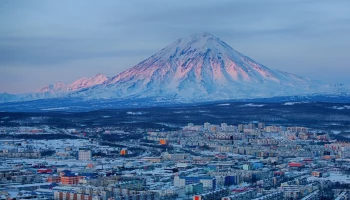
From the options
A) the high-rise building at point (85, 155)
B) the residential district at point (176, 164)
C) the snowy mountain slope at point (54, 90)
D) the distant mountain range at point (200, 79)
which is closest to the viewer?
the residential district at point (176, 164)

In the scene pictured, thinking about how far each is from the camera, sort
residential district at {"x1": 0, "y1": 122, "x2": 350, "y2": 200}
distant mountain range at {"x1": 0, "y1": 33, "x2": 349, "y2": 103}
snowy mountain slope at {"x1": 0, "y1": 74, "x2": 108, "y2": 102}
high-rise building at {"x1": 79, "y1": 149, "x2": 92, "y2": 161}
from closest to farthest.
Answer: residential district at {"x1": 0, "y1": 122, "x2": 350, "y2": 200}, high-rise building at {"x1": 79, "y1": 149, "x2": 92, "y2": 161}, distant mountain range at {"x1": 0, "y1": 33, "x2": 349, "y2": 103}, snowy mountain slope at {"x1": 0, "y1": 74, "x2": 108, "y2": 102}

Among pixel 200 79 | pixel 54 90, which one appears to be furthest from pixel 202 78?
pixel 54 90

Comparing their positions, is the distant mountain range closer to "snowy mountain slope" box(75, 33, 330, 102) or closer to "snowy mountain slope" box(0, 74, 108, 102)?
"snowy mountain slope" box(75, 33, 330, 102)

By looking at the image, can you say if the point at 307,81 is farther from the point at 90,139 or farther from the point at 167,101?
the point at 90,139

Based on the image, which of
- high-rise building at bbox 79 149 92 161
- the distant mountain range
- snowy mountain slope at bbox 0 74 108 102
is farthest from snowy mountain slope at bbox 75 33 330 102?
high-rise building at bbox 79 149 92 161

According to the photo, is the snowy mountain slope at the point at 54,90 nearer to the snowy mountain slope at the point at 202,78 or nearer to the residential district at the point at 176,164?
the snowy mountain slope at the point at 202,78

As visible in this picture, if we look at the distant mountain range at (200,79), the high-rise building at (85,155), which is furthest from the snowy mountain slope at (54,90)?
the high-rise building at (85,155)
